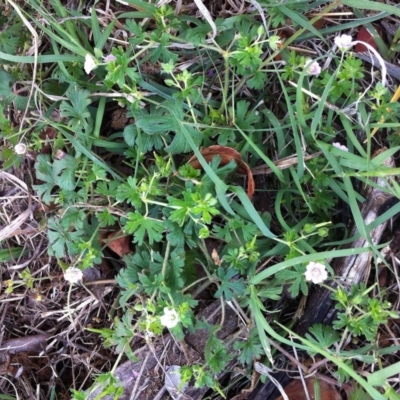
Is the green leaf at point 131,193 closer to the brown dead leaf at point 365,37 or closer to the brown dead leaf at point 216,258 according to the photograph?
the brown dead leaf at point 216,258

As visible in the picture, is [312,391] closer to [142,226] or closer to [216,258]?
[216,258]

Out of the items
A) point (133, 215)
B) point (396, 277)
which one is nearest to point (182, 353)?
point (133, 215)

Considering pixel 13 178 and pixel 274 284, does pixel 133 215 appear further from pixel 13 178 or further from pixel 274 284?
pixel 13 178

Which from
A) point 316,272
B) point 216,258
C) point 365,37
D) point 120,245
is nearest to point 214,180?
point 216,258

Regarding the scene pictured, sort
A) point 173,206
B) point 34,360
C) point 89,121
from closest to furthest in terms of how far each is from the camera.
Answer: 1. point 173,206
2. point 89,121
3. point 34,360

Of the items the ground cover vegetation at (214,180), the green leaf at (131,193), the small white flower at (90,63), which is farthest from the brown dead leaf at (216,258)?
the small white flower at (90,63)

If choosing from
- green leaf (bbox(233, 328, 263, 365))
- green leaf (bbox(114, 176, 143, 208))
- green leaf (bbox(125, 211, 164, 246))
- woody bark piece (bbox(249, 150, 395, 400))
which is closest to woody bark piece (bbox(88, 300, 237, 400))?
green leaf (bbox(233, 328, 263, 365))
